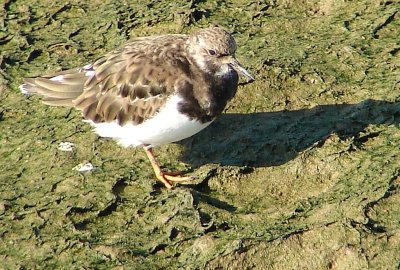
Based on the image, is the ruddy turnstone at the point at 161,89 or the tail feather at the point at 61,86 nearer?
the ruddy turnstone at the point at 161,89

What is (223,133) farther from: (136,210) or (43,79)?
(43,79)

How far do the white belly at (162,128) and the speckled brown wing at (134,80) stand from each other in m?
0.05

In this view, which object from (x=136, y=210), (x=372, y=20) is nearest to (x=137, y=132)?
(x=136, y=210)

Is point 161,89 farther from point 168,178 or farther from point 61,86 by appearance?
point 61,86

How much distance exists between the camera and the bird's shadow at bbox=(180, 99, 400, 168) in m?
5.48

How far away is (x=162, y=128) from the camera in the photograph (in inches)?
202

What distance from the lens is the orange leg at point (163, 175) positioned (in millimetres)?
5277

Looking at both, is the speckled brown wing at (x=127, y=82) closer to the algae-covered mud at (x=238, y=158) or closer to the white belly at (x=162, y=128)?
the white belly at (x=162, y=128)

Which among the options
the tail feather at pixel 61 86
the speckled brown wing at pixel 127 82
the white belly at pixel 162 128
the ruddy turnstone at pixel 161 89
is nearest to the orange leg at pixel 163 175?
the ruddy turnstone at pixel 161 89

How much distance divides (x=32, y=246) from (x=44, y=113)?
169 cm

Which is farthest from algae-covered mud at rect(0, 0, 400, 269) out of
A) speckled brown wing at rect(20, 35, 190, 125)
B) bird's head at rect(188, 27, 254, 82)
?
bird's head at rect(188, 27, 254, 82)

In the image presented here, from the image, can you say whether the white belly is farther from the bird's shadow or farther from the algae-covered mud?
the bird's shadow

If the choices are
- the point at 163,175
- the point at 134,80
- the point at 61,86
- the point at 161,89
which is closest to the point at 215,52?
the point at 161,89

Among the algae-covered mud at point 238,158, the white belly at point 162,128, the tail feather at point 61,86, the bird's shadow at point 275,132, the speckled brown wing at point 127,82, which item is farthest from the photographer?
the tail feather at point 61,86
